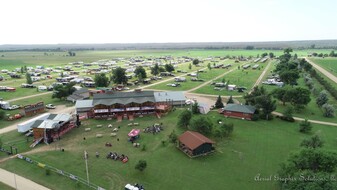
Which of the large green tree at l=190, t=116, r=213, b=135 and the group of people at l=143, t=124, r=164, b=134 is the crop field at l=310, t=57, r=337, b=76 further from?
the group of people at l=143, t=124, r=164, b=134

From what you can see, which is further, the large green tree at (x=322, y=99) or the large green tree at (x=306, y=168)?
the large green tree at (x=322, y=99)

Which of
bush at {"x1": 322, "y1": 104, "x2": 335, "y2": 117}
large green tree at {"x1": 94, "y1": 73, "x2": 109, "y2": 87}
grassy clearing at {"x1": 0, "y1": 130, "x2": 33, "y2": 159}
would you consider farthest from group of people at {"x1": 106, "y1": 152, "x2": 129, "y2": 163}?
large green tree at {"x1": 94, "y1": 73, "x2": 109, "y2": 87}

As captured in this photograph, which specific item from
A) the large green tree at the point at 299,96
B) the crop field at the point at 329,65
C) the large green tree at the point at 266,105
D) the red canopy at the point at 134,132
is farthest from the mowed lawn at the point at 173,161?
the crop field at the point at 329,65

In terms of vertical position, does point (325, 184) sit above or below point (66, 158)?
above

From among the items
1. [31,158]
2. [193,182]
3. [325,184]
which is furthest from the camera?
[31,158]

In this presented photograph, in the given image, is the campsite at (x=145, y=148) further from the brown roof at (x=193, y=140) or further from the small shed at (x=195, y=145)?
the brown roof at (x=193, y=140)

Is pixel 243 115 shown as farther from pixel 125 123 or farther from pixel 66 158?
pixel 66 158

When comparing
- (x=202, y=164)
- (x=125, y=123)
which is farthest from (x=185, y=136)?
(x=125, y=123)

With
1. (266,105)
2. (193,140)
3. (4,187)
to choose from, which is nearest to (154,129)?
(193,140)
